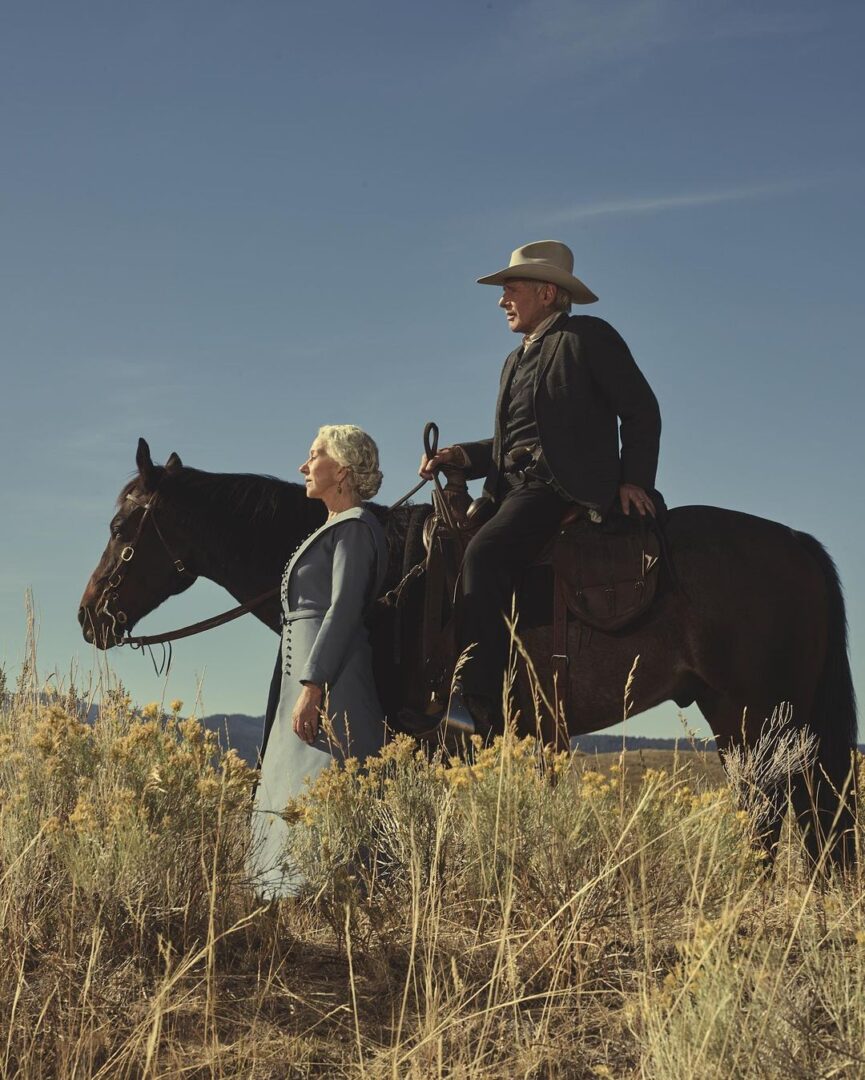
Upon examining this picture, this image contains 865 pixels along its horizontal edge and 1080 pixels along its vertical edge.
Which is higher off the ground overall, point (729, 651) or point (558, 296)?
point (558, 296)

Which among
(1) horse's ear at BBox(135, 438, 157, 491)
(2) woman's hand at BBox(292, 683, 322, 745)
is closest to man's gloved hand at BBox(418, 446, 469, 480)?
(2) woman's hand at BBox(292, 683, 322, 745)

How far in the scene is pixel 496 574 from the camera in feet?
20.0

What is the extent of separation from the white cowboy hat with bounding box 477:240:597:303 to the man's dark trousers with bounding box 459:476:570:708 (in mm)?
1297

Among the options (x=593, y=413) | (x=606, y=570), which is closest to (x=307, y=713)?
(x=606, y=570)

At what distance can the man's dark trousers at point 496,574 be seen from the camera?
600 cm

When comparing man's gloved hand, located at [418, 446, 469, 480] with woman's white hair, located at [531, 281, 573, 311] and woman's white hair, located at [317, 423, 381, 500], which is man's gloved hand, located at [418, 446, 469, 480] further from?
woman's white hair, located at [531, 281, 573, 311]

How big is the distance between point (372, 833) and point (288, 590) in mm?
1448

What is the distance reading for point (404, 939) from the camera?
425cm

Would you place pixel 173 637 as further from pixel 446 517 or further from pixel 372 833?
pixel 372 833

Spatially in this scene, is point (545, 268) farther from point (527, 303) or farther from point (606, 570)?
point (606, 570)

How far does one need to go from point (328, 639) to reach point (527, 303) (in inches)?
99.7

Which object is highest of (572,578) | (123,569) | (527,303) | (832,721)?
(527,303)

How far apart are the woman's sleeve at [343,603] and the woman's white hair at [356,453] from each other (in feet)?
0.99

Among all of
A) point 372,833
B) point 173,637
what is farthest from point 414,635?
point 173,637
